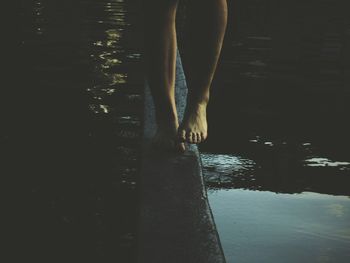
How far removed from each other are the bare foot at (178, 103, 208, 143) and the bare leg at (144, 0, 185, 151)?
34 millimetres

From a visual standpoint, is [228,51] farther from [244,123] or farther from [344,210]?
[344,210]

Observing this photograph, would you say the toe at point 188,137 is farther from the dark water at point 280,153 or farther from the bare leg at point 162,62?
the dark water at point 280,153

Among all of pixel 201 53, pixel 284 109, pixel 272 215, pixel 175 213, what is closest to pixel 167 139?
pixel 201 53

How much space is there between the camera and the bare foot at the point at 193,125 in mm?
2400

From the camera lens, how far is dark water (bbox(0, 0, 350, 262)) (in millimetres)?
2135

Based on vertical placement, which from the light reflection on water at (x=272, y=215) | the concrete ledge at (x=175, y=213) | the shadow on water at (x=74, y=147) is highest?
the concrete ledge at (x=175, y=213)

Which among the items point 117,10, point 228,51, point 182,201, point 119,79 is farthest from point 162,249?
point 117,10

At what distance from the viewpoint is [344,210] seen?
2418mm

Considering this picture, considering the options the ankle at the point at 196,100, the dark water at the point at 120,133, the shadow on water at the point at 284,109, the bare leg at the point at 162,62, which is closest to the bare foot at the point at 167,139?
the bare leg at the point at 162,62

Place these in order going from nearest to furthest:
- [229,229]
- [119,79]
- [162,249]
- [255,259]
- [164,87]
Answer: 1. [162,249]
2. [255,259]
3. [229,229]
4. [164,87]
5. [119,79]

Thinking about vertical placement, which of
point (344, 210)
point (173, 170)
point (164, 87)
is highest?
point (164, 87)

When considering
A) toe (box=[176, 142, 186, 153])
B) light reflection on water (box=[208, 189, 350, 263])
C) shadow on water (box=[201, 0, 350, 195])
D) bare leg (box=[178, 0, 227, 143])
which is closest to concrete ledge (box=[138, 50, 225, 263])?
toe (box=[176, 142, 186, 153])

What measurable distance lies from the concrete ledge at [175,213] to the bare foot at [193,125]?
8cm

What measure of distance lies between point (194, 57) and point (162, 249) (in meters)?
1.11
